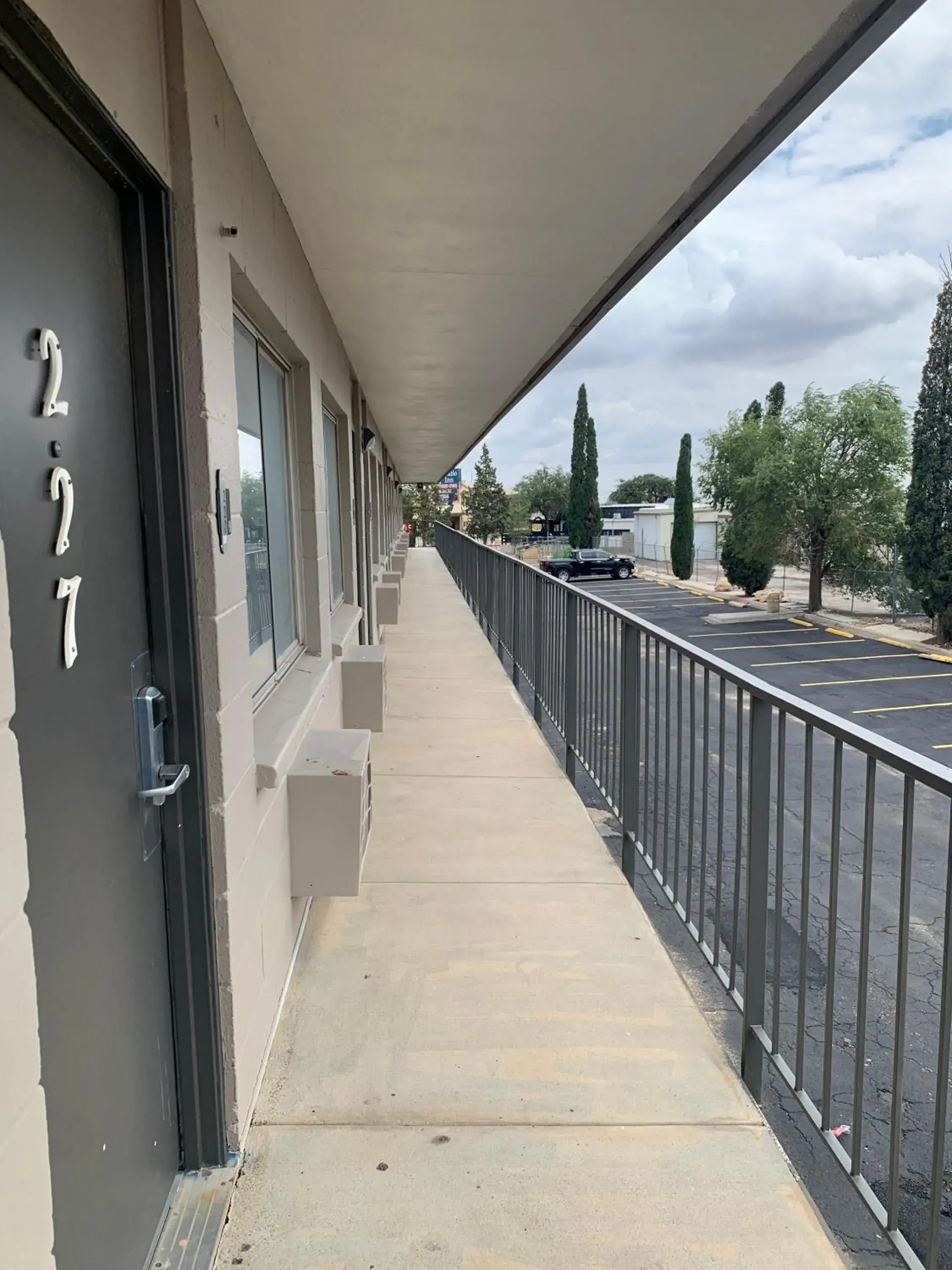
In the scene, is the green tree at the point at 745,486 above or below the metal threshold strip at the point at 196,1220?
above

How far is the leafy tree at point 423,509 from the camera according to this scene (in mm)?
46438

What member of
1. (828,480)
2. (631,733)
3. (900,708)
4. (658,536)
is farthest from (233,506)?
(658,536)

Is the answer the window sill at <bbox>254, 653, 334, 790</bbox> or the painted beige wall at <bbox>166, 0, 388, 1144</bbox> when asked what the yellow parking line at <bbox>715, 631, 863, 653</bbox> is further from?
the painted beige wall at <bbox>166, 0, 388, 1144</bbox>

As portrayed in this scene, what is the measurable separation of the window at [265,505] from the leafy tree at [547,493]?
65.3 metres

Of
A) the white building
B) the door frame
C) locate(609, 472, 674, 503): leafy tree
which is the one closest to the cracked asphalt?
the door frame

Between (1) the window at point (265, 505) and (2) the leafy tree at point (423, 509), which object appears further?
A: (2) the leafy tree at point (423, 509)

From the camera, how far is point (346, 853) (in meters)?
2.74

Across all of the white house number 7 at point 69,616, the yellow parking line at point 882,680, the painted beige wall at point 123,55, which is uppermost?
the painted beige wall at point 123,55

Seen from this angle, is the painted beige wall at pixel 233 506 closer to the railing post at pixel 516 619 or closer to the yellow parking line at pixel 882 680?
the railing post at pixel 516 619

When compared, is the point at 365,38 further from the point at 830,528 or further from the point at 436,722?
the point at 830,528

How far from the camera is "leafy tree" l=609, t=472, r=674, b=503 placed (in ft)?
329

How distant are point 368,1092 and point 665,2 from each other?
259cm

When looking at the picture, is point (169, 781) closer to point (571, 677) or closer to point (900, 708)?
point (571, 677)

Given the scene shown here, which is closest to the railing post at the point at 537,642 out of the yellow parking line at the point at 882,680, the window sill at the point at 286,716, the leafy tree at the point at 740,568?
the window sill at the point at 286,716
